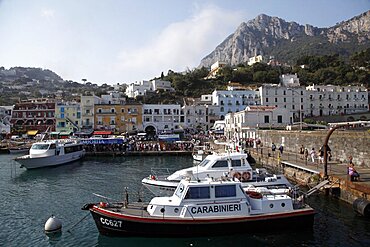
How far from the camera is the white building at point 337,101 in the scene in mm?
75750

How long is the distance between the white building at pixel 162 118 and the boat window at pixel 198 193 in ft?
177

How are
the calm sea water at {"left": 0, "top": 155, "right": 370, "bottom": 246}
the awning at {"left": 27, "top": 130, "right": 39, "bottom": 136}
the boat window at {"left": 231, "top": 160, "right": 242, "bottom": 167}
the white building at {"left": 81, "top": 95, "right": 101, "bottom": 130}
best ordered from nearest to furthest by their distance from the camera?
the calm sea water at {"left": 0, "top": 155, "right": 370, "bottom": 246} < the boat window at {"left": 231, "top": 160, "right": 242, "bottom": 167} < the awning at {"left": 27, "top": 130, "right": 39, "bottom": 136} < the white building at {"left": 81, "top": 95, "right": 101, "bottom": 130}

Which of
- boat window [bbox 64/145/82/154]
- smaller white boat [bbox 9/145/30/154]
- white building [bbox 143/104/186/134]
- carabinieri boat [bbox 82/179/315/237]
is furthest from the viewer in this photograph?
white building [bbox 143/104/186/134]

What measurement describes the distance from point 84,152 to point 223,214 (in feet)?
119

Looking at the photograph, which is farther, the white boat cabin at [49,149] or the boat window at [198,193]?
the white boat cabin at [49,149]

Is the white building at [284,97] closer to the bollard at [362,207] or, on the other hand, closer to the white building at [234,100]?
the white building at [234,100]

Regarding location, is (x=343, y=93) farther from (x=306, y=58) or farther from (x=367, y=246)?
(x=367, y=246)

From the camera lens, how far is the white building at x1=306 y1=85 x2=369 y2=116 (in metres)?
75.8

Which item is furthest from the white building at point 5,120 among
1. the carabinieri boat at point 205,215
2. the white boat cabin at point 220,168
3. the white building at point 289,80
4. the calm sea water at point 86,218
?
the white building at point 289,80

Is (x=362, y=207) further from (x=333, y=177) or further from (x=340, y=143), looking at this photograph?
(x=340, y=143)

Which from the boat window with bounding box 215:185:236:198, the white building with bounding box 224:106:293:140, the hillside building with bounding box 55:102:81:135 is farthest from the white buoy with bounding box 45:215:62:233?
the hillside building with bounding box 55:102:81:135

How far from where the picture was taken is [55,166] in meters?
36.7

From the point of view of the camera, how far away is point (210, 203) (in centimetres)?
1377

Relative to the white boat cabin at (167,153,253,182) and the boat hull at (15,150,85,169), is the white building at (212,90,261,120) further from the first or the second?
the white boat cabin at (167,153,253,182)
